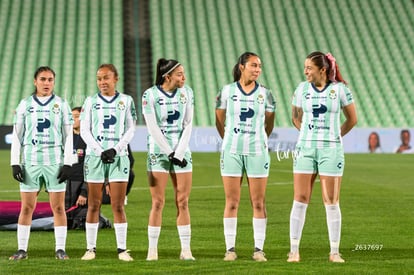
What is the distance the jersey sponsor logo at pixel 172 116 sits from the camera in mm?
9641

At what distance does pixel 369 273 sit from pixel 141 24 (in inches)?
1383

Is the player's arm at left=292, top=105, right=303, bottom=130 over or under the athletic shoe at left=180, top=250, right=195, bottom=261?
over

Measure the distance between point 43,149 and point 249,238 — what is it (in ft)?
Result: 11.3

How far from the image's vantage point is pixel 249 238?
12125mm

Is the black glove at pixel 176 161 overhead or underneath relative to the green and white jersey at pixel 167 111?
underneath

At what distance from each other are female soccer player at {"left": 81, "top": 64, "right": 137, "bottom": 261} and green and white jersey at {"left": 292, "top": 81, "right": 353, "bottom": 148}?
178 centimetres

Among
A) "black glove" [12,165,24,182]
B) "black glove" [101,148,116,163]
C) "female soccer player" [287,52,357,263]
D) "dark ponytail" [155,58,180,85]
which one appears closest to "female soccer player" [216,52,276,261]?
"female soccer player" [287,52,357,263]

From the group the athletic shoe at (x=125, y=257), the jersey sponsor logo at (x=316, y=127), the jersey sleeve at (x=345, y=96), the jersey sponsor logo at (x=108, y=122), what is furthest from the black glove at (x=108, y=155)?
Result: the jersey sleeve at (x=345, y=96)

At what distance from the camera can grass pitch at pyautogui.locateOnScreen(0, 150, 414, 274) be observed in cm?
913

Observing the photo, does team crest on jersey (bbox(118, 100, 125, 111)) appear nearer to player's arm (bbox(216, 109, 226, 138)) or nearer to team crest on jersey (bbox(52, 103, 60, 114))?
team crest on jersey (bbox(52, 103, 60, 114))

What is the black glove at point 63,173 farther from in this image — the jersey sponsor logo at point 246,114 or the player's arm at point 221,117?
the jersey sponsor logo at point 246,114

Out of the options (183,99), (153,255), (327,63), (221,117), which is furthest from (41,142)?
(327,63)

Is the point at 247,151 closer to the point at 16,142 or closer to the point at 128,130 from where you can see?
the point at 128,130

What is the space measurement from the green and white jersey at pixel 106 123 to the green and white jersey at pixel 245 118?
3.36 feet
